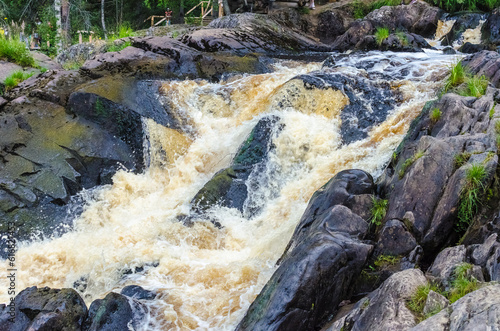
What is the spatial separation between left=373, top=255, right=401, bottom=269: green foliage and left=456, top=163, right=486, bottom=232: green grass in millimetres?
776

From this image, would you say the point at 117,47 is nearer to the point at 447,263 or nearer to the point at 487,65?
the point at 487,65

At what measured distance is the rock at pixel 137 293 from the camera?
532 centimetres

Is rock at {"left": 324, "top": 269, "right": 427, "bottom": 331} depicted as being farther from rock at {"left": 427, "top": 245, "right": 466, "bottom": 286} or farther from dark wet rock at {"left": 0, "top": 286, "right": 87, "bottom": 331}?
dark wet rock at {"left": 0, "top": 286, "right": 87, "bottom": 331}

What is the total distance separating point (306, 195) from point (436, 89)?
14.5 ft

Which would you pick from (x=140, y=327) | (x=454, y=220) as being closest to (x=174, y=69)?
(x=140, y=327)

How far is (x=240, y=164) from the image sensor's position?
7879mm

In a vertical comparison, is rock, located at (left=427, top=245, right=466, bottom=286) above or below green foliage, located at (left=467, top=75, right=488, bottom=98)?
below

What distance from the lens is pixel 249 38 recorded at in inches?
539

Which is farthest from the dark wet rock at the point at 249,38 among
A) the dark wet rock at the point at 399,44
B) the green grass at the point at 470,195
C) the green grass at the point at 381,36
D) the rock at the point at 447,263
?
the rock at the point at 447,263

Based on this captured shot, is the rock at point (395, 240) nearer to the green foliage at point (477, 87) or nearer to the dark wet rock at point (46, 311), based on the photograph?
the green foliage at point (477, 87)

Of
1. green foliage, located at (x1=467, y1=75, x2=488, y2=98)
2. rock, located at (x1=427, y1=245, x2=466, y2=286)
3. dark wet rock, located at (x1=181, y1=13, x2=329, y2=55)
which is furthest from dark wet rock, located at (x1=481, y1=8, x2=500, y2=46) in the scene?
rock, located at (x1=427, y1=245, x2=466, y2=286)

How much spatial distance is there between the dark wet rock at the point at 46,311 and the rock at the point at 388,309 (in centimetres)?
291

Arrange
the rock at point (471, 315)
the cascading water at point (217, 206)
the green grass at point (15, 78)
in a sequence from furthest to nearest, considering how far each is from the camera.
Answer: the green grass at point (15, 78) < the cascading water at point (217, 206) < the rock at point (471, 315)

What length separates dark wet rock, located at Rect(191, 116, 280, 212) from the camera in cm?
739
